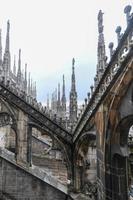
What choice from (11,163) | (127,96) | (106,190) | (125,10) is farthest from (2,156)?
(125,10)

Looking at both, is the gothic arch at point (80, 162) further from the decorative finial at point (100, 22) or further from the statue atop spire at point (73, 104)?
the decorative finial at point (100, 22)

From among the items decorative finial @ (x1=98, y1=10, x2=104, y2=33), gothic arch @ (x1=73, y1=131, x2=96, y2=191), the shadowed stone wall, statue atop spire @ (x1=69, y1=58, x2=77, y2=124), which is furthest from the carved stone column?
decorative finial @ (x1=98, y1=10, x2=104, y2=33)

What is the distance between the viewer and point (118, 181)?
7.80m

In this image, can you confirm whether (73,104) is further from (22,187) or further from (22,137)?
(22,187)

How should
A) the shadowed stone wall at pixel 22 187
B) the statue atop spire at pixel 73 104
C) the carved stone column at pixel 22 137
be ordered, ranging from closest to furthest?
the shadowed stone wall at pixel 22 187, the carved stone column at pixel 22 137, the statue atop spire at pixel 73 104

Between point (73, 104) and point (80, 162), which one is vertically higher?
point (73, 104)

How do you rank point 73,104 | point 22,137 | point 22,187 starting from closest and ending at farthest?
point 22,187 < point 22,137 < point 73,104

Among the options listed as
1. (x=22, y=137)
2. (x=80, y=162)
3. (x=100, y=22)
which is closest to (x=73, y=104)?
(x=80, y=162)

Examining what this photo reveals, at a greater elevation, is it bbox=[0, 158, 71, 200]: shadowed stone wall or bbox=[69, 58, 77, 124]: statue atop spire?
bbox=[69, 58, 77, 124]: statue atop spire

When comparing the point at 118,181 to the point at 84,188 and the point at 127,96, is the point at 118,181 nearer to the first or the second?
the point at 127,96

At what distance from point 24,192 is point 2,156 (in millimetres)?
1421

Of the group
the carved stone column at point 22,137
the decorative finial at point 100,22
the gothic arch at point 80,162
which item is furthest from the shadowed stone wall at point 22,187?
the decorative finial at point 100,22

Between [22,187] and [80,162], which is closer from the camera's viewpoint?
[22,187]

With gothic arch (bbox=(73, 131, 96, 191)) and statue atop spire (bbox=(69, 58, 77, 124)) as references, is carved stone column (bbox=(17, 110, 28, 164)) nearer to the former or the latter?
gothic arch (bbox=(73, 131, 96, 191))
